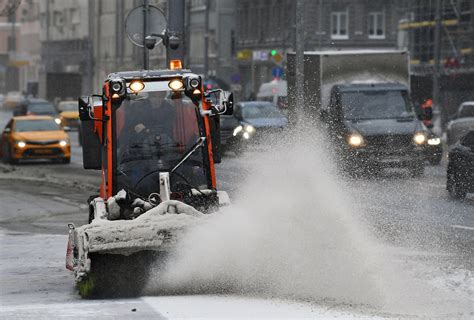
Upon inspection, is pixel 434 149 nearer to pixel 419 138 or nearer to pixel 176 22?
pixel 419 138

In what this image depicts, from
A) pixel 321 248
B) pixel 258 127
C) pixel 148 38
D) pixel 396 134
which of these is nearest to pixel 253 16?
pixel 258 127

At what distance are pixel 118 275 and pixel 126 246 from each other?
36cm

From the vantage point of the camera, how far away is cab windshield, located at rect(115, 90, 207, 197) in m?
13.1

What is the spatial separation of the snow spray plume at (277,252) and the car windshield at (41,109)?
5483 cm

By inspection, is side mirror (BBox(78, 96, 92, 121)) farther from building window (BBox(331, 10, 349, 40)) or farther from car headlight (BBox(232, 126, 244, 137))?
building window (BBox(331, 10, 349, 40))

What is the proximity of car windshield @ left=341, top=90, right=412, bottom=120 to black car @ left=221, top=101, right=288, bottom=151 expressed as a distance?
740cm

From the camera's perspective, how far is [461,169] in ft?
79.9

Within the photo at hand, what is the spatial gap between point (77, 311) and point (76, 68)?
101648 mm

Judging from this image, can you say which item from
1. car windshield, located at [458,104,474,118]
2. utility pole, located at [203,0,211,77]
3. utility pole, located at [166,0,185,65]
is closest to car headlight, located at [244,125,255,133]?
car windshield, located at [458,104,474,118]

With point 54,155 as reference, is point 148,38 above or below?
above

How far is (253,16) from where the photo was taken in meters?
90.6

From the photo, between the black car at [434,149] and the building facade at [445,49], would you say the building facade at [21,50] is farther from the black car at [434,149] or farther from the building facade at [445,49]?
the black car at [434,149]

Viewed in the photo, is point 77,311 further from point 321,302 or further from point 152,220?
point 321,302

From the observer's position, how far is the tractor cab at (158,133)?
1299cm
